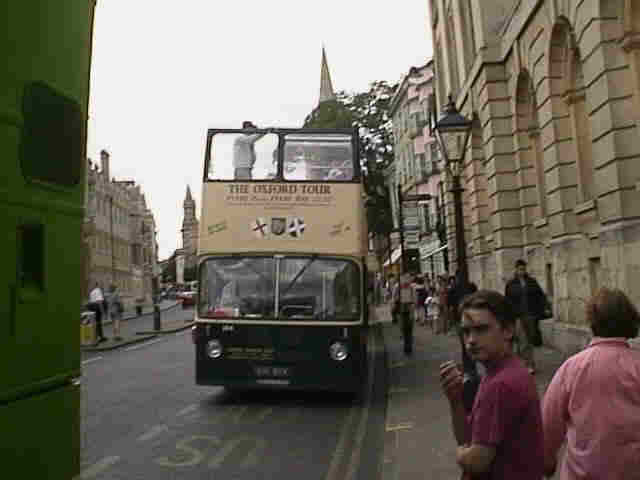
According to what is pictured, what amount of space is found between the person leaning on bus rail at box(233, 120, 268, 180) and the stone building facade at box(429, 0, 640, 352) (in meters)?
6.01

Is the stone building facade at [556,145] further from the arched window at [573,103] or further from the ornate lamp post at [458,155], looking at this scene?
the ornate lamp post at [458,155]

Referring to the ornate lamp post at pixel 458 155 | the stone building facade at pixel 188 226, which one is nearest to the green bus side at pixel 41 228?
the ornate lamp post at pixel 458 155

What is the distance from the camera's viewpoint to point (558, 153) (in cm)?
1582

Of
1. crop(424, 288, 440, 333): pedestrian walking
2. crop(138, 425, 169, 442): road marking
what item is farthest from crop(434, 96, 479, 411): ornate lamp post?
crop(424, 288, 440, 333): pedestrian walking

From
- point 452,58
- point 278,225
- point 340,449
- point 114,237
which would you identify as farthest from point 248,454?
point 114,237

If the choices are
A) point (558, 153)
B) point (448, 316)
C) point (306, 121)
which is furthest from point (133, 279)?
point (558, 153)

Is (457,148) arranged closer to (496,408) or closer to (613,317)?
(613,317)

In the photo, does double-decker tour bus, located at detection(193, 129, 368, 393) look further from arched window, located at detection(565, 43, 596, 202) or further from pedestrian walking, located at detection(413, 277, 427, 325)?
pedestrian walking, located at detection(413, 277, 427, 325)

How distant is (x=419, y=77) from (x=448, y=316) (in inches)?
1539

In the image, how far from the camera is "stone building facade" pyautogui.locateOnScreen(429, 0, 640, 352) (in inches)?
473

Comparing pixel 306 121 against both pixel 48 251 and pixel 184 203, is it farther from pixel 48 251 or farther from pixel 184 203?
pixel 184 203

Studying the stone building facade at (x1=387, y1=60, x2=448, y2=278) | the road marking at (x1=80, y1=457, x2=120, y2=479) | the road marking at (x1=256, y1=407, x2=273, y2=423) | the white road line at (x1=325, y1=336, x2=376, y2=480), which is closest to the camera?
the road marking at (x1=80, y1=457, x2=120, y2=479)

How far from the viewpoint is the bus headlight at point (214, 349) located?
1172cm

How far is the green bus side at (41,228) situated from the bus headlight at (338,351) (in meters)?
8.27
